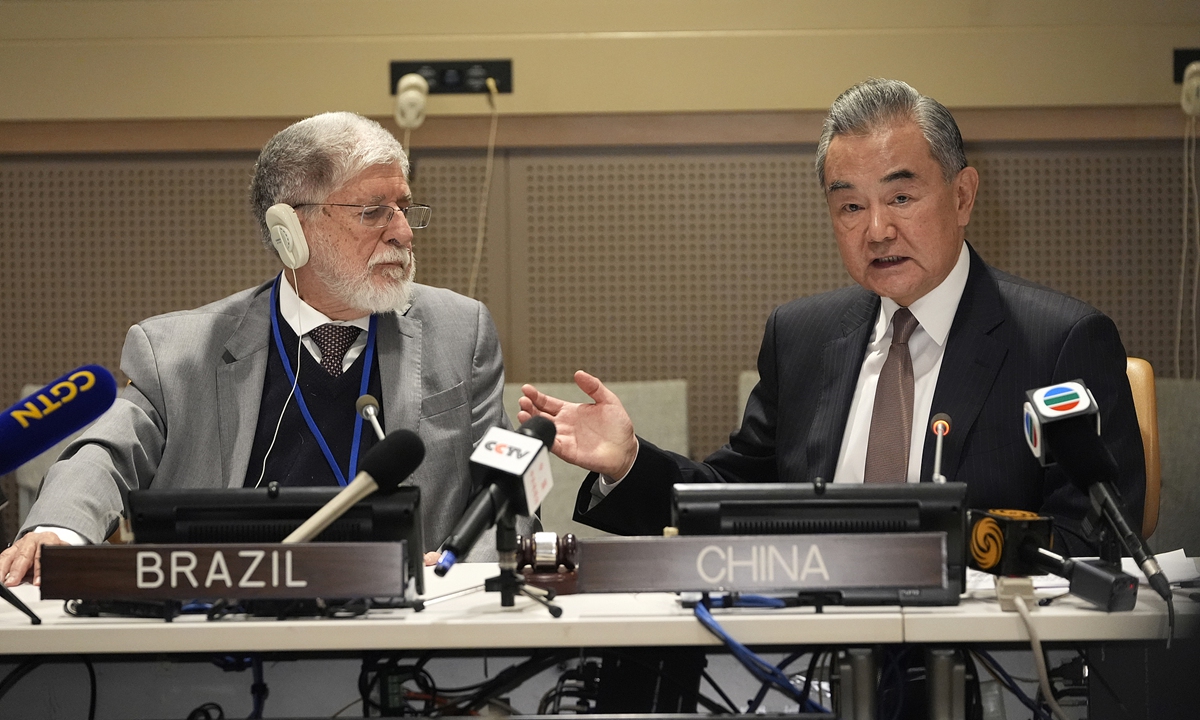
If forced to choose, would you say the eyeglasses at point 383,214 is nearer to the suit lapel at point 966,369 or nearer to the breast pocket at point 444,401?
the breast pocket at point 444,401

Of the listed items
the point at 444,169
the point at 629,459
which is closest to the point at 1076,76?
the point at 444,169

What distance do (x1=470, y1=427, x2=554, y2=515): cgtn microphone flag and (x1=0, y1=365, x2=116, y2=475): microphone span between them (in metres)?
0.53

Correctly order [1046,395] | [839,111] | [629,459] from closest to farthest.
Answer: [1046,395] < [629,459] < [839,111]

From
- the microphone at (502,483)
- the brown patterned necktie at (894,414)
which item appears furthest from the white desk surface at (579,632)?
the brown patterned necktie at (894,414)

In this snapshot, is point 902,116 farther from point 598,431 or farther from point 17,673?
point 17,673

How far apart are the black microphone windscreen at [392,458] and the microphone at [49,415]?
38 centimetres

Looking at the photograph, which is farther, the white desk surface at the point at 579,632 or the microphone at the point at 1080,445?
the microphone at the point at 1080,445

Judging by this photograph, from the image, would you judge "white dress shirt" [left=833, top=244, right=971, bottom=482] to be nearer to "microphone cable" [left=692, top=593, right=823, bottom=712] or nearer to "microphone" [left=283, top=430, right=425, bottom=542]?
"microphone cable" [left=692, top=593, right=823, bottom=712]

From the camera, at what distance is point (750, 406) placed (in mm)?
2660

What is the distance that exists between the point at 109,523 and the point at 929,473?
5.36ft

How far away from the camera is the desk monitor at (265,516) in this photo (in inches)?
62.6

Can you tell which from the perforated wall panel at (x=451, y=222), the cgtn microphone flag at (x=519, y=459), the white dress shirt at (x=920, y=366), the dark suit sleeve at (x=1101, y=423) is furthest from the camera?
the perforated wall panel at (x=451, y=222)

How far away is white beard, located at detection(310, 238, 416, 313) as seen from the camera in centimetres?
254

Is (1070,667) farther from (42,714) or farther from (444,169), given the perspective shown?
(444,169)
